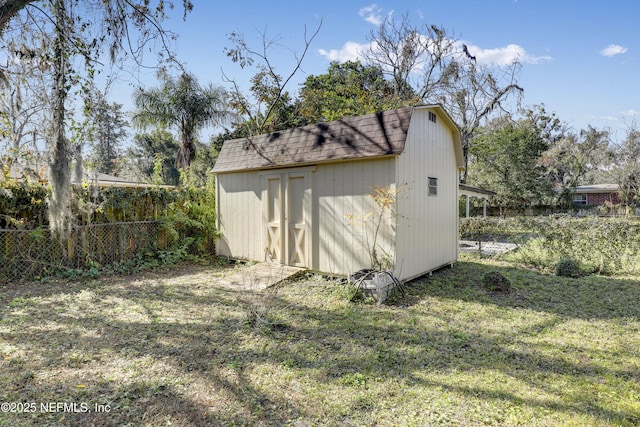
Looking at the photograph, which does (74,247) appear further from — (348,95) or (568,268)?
(348,95)

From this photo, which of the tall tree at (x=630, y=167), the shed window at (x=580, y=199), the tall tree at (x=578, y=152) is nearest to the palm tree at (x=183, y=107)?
the tall tree at (x=578, y=152)

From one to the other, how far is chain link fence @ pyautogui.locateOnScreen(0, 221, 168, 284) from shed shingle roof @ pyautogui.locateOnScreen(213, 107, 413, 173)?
7.59 feet

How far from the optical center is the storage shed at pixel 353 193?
5.67 m

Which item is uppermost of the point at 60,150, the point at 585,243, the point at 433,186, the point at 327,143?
the point at 327,143

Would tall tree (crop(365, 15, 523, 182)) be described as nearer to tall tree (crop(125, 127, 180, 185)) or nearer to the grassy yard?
the grassy yard

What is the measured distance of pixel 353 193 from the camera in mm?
5996

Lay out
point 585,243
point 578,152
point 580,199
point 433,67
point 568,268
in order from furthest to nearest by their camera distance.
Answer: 1. point 580,199
2. point 578,152
3. point 433,67
4. point 585,243
5. point 568,268

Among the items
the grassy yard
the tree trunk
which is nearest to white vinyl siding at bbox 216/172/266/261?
the grassy yard

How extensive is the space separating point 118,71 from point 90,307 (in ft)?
11.0

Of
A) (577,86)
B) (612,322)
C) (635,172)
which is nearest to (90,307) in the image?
(612,322)

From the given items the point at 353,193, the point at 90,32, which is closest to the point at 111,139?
the point at 90,32

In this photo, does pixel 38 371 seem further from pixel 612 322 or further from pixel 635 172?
pixel 635 172

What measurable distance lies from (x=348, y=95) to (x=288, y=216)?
12.0 meters

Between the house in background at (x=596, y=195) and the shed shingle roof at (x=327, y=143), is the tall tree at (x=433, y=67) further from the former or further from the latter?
the house in background at (x=596, y=195)
